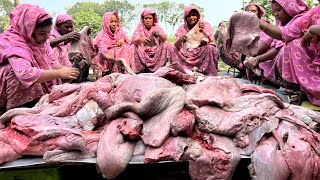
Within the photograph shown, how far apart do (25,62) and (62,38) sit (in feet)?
6.66

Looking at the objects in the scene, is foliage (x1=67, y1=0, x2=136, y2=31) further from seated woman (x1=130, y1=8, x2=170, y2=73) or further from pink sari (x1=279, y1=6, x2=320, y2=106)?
pink sari (x1=279, y1=6, x2=320, y2=106)

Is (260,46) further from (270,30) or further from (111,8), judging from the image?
(111,8)

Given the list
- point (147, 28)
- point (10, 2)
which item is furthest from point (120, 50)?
point (10, 2)

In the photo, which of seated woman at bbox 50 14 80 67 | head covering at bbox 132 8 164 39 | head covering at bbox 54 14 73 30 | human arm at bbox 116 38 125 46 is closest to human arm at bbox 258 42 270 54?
seated woman at bbox 50 14 80 67

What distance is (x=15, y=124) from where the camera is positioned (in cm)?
247

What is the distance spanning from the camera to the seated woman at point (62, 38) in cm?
576

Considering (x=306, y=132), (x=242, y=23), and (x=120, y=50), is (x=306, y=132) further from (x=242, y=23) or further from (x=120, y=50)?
(x=120, y=50)

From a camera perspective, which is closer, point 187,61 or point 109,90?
point 109,90

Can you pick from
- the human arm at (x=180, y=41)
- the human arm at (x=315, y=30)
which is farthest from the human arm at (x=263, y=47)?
the human arm at (x=180, y=41)

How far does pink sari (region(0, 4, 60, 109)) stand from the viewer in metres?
3.71

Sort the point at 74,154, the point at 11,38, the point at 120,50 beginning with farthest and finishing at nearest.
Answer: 1. the point at 120,50
2. the point at 11,38
3. the point at 74,154

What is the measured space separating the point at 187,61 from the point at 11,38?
3911mm

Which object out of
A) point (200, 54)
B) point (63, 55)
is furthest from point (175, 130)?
point (200, 54)

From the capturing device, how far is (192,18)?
300 inches
